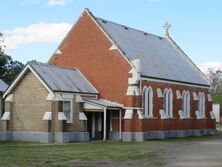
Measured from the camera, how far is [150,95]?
154 feet

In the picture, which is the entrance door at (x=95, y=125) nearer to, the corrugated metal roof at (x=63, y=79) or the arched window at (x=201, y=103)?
the corrugated metal roof at (x=63, y=79)

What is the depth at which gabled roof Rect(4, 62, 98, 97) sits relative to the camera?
4053 centimetres

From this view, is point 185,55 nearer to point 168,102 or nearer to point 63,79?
point 168,102

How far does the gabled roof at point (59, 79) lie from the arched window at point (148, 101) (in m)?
4.45

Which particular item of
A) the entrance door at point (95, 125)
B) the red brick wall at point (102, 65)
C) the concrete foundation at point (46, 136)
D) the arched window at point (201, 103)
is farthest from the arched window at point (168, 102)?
the concrete foundation at point (46, 136)

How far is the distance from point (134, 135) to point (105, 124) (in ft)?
9.37

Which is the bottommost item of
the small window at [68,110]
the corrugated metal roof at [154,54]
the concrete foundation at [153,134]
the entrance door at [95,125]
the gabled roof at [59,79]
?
the concrete foundation at [153,134]

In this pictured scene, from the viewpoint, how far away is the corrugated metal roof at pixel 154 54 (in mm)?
47000

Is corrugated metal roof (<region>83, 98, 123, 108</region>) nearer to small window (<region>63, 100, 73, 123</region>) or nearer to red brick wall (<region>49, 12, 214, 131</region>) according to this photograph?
red brick wall (<region>49, 12, 214, 131</region>)

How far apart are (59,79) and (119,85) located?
5755 millimetres

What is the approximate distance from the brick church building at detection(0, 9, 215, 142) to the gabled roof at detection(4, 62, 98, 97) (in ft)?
0.42

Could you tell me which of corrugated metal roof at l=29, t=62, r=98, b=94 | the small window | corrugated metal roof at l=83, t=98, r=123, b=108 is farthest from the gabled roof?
the small window

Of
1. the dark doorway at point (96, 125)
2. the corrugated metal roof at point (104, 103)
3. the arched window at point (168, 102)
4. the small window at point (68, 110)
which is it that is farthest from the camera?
the arched window at point (168, 102)

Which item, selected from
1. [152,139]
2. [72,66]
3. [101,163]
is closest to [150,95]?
[152,139]
